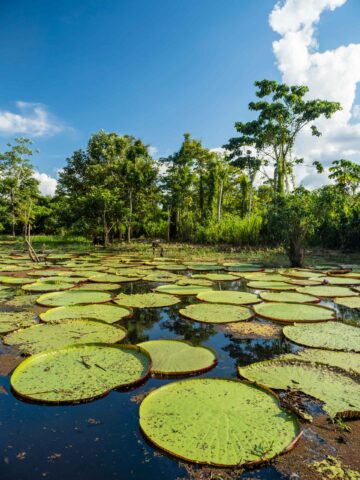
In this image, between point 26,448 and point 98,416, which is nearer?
point 26,448

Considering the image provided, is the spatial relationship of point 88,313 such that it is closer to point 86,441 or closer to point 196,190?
point 86,441

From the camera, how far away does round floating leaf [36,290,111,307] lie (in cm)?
423

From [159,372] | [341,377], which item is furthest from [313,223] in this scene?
[159,372]

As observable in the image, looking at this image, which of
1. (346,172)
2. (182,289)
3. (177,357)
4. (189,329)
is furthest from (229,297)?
(346,172)

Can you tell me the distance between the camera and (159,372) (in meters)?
2.23

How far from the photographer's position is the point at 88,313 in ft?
12.3

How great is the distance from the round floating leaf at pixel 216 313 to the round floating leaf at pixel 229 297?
0.58 feet

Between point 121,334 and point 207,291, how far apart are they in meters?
2.14

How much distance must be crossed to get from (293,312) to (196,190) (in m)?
18.5

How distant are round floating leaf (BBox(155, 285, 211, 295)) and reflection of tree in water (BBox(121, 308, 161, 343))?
847mm

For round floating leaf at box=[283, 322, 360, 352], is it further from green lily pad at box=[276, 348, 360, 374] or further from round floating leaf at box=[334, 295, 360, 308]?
round floating leaf at box=[334, 295, 360, 308]

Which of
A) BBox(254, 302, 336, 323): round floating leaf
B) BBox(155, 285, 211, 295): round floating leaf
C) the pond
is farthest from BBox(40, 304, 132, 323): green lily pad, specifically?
BBox(254, 302, 336, 323): round floating leaf

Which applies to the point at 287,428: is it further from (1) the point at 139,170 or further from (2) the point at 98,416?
(1) the point at 139,170

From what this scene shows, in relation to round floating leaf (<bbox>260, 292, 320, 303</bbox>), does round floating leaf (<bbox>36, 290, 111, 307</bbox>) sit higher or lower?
lower
